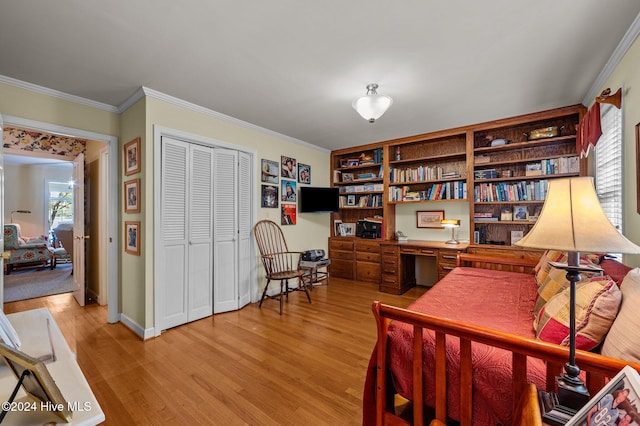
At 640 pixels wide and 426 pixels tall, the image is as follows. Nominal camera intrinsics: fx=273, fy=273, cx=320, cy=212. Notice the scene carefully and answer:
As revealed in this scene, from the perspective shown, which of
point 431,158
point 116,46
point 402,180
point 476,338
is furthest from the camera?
point 402,180

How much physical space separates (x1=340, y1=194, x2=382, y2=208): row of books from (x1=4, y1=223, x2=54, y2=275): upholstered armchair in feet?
20.4

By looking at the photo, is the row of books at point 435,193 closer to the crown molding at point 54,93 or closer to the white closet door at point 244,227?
the white closet door at point 244,227

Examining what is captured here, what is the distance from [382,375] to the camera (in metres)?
1.35

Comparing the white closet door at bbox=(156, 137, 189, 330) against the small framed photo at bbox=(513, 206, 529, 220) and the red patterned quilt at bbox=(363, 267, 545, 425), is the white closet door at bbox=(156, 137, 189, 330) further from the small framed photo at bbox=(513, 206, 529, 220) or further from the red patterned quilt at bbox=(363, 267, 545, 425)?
the small framed photo at bbox=(513, 206, 529, 220)

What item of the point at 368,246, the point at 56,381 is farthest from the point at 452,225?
the point at 56,381

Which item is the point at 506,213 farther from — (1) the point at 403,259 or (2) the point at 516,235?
(1) the point at 403,259

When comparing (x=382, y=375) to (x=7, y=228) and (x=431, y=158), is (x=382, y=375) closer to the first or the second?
(x=431, y=158)

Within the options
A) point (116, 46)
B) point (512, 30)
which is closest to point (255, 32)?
point (116, 46)

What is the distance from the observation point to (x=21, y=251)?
5.43 meters

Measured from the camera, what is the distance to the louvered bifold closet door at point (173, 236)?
111 inches

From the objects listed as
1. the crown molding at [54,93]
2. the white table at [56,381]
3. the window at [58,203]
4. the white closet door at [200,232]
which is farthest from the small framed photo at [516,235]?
the window at [58,203]

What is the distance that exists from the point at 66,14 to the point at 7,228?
626 cm

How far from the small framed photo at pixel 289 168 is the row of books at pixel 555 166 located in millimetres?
3221

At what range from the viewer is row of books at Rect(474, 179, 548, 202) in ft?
11.2
